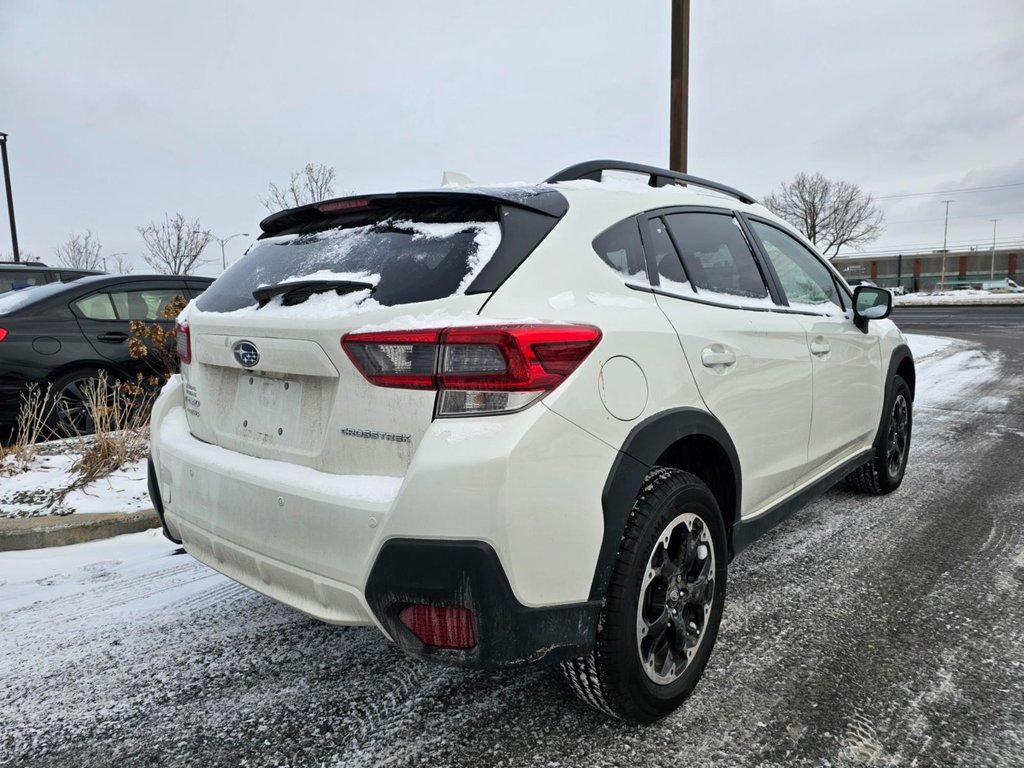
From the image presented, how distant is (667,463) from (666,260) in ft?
2.37

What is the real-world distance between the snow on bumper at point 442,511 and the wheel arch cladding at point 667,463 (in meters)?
0.04

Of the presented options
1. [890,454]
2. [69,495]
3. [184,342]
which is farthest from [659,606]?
[69,495]

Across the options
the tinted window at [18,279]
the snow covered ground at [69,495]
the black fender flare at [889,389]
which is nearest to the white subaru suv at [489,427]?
the snow covered ground at [69,495]

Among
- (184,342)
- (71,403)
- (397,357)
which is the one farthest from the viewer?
(71,403)

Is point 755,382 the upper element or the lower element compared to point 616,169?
lower

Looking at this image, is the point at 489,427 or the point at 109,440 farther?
the point at 109,440

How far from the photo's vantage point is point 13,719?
2264mm

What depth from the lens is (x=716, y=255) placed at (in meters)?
2.81

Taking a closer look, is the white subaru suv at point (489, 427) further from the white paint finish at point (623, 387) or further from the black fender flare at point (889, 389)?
the black fender flare at point (889, 389)

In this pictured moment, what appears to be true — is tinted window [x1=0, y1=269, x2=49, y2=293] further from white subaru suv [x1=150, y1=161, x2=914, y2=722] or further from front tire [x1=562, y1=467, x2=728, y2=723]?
front tire [x1=562, y1=467, x2=728, y2=723]

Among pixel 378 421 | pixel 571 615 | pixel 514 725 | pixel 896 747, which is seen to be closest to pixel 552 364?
pixel 378 421

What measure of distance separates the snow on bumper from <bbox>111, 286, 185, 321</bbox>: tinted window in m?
4.69

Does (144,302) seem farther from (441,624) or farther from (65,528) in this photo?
(441,624)

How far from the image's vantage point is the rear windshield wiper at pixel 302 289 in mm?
1988
